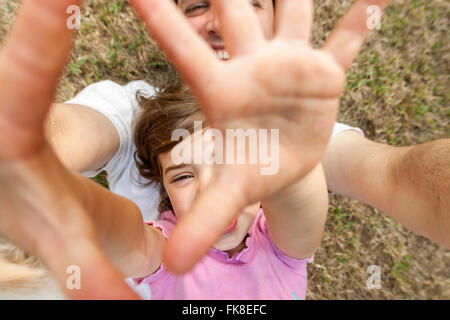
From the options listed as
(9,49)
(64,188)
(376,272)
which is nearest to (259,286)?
(376,272)

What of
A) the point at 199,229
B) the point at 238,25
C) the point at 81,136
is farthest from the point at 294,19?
the point at 81,136

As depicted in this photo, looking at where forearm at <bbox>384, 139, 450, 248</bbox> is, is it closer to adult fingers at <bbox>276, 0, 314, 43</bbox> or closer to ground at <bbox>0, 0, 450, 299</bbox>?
ground at <bbox>0, 0, 450, 299</bbox>

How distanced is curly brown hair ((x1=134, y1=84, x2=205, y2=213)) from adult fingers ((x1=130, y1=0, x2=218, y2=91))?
1.78ft

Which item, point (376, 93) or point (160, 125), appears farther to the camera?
point (376, 93)

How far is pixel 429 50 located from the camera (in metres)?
1.33

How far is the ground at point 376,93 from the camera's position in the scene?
132 cm

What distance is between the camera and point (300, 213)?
634mm

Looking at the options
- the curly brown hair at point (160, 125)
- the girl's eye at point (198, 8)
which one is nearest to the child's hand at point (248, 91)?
the curly brown hair at point (160, 125)

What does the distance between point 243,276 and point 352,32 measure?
751 mm

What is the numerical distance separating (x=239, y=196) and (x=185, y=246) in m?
0.09

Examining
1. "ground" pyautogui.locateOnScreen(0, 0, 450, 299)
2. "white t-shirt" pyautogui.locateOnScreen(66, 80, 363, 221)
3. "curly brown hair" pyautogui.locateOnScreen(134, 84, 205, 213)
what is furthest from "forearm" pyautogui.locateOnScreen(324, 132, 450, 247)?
"curly brown hair" pyautogui.locateOnScreen(134, 84, 205, 213)

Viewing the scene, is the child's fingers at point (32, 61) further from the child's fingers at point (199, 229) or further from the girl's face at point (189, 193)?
the girl's face at point (189, 193)

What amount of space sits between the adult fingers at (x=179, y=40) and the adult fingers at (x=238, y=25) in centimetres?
5

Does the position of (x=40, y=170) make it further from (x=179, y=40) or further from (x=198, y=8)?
(x=198, y=8)
